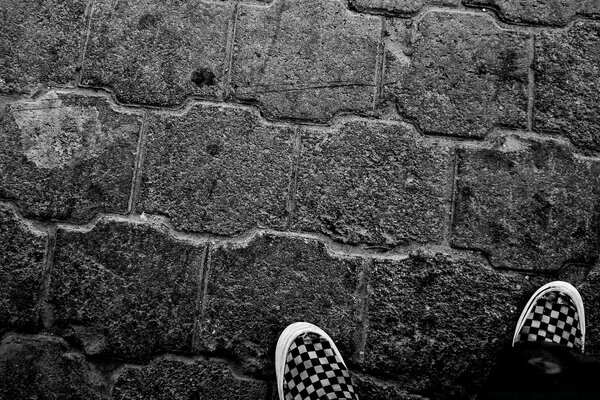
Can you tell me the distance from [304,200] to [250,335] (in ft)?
1.95

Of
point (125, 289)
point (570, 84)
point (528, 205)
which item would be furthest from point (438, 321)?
point (125, 289)

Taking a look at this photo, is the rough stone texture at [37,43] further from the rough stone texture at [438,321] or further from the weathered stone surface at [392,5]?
the rough stone texture at [438,321]

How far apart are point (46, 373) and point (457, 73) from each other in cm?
211

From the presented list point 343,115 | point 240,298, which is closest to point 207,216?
point 240,298

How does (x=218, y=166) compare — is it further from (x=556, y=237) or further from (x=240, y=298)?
(x=556, y=237)

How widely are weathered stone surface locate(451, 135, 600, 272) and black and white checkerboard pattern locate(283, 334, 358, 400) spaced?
0.69m

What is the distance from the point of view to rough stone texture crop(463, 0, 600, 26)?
89.0 inches

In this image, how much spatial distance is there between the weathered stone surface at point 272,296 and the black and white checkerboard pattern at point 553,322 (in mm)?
709

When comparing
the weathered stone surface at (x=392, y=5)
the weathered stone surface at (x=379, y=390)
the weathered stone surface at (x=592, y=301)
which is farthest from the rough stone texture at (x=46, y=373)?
the weathered stone surface at (x=592, y=301)

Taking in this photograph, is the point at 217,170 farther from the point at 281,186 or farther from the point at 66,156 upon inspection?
the point at 66,156

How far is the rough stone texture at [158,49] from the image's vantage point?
7.25 feet

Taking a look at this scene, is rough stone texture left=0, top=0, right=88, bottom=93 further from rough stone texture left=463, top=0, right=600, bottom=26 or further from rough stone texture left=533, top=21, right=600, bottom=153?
rough stone texture left=533, top=21, right=600, bottom=153

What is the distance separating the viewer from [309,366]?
6.92 ft

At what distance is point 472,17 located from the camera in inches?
89.0
